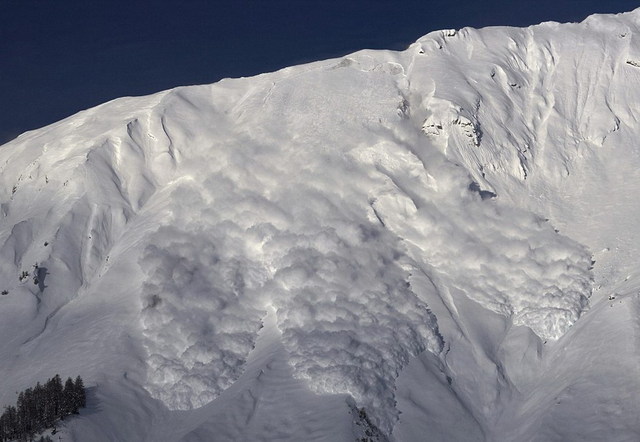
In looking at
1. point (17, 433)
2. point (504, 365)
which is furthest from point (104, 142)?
point (504, 365)

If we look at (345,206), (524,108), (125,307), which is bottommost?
(125,307)

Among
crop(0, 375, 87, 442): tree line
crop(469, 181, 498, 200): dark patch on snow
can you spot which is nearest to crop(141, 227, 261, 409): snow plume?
crop(0, 375, 87, 442): tree line

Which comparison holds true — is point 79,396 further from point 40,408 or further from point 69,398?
point 40,408

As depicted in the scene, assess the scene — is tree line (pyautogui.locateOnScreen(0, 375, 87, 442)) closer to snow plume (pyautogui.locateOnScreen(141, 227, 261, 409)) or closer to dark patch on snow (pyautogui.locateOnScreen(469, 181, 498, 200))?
snow plume (pyautogui.locateOnScreen(141, 227, 261, 409))

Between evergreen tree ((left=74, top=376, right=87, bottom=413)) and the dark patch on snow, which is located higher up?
the dark patch on snow

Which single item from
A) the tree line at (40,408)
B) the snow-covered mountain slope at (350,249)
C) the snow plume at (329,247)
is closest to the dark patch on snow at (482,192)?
the snow plume at (329,247)

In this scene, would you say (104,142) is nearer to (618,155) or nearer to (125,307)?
Answer: (125,307)

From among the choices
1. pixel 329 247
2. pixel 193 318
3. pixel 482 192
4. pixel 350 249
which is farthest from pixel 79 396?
pixel 482 192
